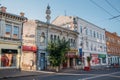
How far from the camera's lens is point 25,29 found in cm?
3434

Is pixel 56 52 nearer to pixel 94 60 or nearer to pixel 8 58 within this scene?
pixel 8 58

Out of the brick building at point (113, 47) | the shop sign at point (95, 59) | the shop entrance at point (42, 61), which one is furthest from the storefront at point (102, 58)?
the shop entrance at point (42, 61)

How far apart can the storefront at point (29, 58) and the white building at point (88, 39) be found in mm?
15126

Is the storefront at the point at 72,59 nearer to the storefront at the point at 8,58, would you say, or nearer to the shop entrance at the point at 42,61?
the shop entrance at the point at 42,61

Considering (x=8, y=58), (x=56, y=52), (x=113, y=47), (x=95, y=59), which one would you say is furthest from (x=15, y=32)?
(x=113, y=47)

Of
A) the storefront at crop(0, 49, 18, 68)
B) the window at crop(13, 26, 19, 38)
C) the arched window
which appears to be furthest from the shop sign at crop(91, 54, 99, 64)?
the storefront at crop(0, 49, 18, 68)

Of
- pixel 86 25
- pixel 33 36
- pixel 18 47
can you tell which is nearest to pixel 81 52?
pixel 86 25

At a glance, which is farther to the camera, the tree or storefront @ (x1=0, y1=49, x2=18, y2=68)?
the tree

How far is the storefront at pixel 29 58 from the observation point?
31797 mm

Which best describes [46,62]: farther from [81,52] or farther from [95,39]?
[95,39]

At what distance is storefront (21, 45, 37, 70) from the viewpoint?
31.8 m

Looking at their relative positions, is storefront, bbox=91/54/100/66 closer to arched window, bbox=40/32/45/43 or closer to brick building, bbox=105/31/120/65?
brick building, bbox=105/31/120/65

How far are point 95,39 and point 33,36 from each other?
999 inches

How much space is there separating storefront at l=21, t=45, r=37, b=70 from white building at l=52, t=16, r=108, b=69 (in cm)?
1513
